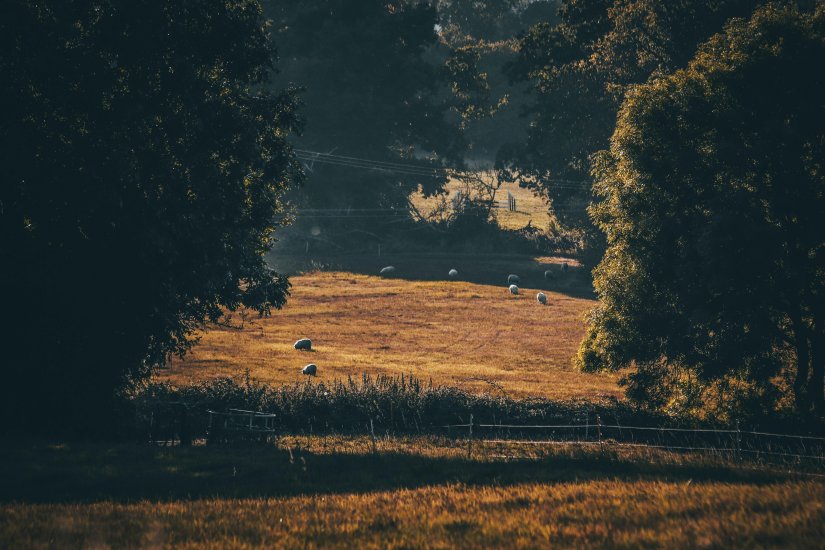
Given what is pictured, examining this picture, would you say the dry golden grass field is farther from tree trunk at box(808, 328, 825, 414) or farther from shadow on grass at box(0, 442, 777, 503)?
shadow on grass at box(0, 442, 777, 503)

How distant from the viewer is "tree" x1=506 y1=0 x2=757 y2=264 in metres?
66.5

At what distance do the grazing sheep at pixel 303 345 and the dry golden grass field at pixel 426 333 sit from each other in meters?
0.58

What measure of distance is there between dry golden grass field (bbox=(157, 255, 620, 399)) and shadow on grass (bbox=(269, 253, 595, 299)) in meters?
0.20

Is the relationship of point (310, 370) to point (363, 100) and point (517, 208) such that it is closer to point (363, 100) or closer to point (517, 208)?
point (363, 100)

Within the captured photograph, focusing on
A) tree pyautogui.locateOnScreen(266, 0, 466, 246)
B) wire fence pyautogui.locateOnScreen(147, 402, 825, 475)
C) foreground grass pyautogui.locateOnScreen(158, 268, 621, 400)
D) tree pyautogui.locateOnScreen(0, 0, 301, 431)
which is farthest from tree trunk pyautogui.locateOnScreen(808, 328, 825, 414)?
tree pyautogui.locateOnScreen(266, 0, 466, 246)

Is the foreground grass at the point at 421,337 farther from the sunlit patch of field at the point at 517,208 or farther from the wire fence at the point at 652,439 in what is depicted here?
the sunlit patch of field at the point at 517,208

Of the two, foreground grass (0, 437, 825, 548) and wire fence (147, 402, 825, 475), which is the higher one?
wire fence (147, 402, 825, 475)

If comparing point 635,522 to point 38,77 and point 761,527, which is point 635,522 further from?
point 38,77

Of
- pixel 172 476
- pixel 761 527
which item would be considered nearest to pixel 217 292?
pixel 172 476

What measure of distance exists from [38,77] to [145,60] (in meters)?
3.96

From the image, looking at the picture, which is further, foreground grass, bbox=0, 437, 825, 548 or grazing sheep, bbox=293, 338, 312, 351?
grazing sheep, bbox=293, 338, 312, 351

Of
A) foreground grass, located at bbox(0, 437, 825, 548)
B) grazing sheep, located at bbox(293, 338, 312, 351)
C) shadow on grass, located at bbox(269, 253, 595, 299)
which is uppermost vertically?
shadow on grass, located at bbox(269, 253, 595, 299)

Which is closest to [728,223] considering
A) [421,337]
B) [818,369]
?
[818,369]

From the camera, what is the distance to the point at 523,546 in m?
16.6
